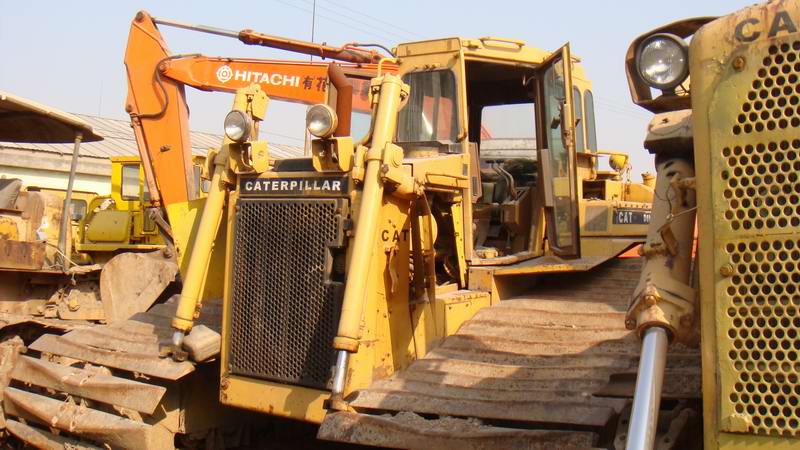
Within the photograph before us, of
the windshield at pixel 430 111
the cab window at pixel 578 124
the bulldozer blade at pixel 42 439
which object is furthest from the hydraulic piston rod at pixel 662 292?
the cab window at pixel 578 124

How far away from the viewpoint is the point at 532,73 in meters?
7.11

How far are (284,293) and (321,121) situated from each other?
1048 millimetres

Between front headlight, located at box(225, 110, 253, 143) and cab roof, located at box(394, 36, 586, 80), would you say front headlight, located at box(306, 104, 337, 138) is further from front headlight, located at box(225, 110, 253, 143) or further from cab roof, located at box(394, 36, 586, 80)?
cab roof, located at box(394, 36, 586, 80)

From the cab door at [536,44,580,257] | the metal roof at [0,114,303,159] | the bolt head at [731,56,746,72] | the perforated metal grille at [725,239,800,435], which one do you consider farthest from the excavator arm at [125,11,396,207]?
the metal roof at [0,114,303,159]

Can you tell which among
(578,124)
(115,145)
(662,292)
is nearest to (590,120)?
(578,124)

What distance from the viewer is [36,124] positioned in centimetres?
954

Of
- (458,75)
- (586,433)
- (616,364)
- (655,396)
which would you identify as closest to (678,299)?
(655,396)

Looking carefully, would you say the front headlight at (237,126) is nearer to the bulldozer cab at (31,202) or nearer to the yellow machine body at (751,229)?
the yellow machine body at (751,229)

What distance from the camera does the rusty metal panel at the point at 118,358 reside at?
5539 millimetres

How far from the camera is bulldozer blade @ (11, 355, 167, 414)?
215 inches

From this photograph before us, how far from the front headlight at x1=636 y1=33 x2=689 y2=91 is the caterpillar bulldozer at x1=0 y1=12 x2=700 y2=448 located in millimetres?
1525

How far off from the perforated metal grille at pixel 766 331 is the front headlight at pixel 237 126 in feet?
11.7

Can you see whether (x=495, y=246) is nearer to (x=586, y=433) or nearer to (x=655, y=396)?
(x=586, y=433)

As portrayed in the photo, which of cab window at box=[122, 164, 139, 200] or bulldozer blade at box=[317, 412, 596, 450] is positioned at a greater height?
cab window at box=[122, 164, 139, 200]
